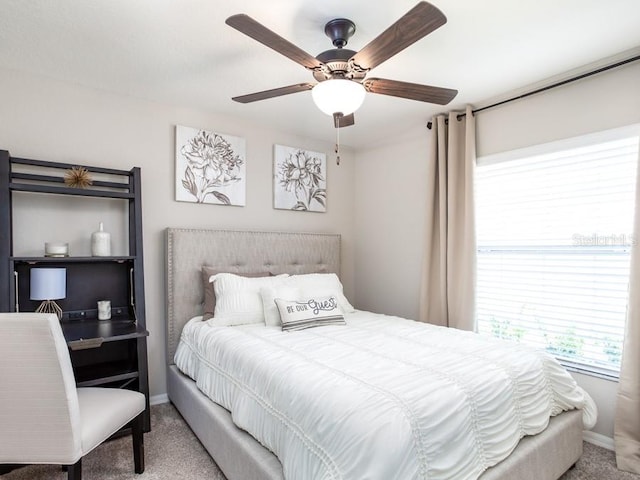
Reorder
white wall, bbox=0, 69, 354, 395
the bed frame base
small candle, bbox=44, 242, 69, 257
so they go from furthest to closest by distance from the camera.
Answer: white wall, bbox=0, 69, 354, 395 < small candle, bbox=44, 242, 69, 257 < the bed frame base

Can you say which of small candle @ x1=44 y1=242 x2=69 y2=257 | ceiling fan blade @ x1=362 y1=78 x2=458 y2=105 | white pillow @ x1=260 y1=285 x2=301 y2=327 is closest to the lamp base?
small candle @ x1=44 y1=242 x2=69 y2=257

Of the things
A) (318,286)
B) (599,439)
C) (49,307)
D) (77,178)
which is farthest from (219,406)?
(599,439)

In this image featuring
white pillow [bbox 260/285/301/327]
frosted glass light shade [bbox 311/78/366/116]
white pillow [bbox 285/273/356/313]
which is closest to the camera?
frosted glass light shade [bbox 311/78/366/116]

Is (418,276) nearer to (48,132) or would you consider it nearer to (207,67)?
(207,67)

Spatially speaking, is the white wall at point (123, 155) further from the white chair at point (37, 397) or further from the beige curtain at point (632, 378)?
the beige curtain at point (632, 378)

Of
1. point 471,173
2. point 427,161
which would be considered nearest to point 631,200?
point 471,173

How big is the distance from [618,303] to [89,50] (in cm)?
371

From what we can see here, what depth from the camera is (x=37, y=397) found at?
1.55 m

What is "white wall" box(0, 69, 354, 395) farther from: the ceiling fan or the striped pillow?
the ceiling fan

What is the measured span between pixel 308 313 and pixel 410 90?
5.25ft

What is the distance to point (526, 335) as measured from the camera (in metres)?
2.76

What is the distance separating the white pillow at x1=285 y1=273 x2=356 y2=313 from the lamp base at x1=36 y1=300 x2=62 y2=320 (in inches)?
63.9

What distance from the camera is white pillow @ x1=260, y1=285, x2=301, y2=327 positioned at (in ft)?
8.70

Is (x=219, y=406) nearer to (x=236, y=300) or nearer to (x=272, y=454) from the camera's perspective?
(x=272, y=454)
